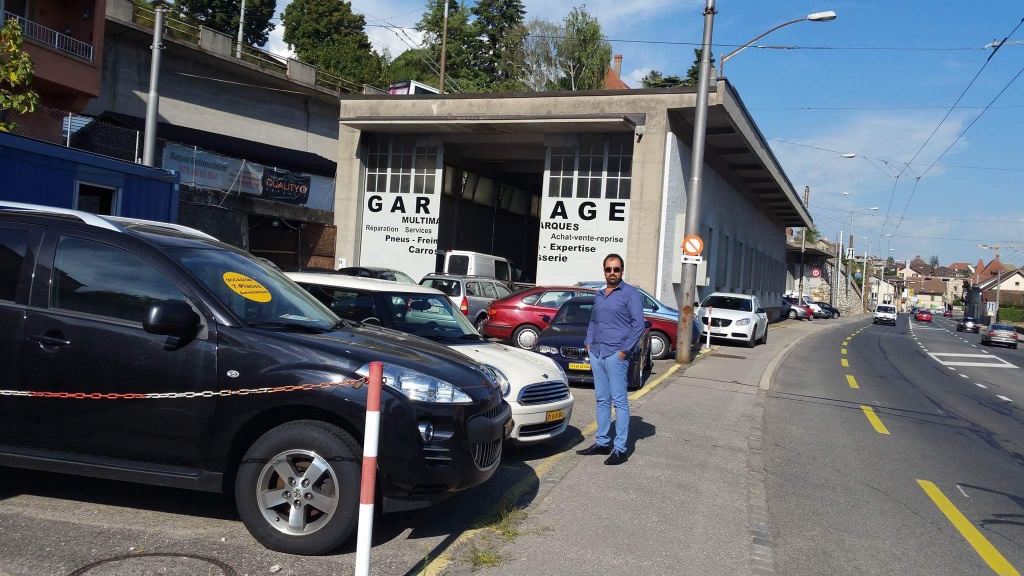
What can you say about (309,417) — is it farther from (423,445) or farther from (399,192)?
(399,192)

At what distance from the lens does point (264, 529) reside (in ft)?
14.1

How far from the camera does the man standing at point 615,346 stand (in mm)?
6875

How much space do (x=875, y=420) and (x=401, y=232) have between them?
66.8ft

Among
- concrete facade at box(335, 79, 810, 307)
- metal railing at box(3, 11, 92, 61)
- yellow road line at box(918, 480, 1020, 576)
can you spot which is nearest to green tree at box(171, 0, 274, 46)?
concrete facade at box(335, 79, 810, 307)

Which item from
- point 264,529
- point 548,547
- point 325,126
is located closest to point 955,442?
point 548,547

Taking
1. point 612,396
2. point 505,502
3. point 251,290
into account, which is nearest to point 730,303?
point 612,396

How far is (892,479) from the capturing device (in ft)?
24.1

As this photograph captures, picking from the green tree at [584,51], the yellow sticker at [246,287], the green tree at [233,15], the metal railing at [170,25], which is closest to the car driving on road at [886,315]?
the green tree at [584,51]

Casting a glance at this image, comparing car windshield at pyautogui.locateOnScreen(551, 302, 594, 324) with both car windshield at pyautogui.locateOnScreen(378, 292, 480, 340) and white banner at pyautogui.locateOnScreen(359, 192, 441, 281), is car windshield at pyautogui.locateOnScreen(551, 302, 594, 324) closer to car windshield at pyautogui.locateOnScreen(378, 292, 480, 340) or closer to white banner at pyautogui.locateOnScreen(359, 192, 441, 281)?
car windshield at pyautogui.locateOnScreen(378, 292, 480, 340)

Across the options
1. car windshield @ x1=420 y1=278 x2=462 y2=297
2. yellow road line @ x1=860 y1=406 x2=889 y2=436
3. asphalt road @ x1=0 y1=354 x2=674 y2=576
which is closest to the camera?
asphalt road @ x1=0 y1=354 x2=674 y2=576

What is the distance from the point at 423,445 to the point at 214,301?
1.49 meters

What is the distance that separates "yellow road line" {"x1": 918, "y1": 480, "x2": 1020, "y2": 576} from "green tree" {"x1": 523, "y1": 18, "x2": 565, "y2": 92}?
47.9m

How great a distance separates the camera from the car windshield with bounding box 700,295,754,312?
78.7ft

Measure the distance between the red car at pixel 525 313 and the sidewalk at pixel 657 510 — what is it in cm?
656
